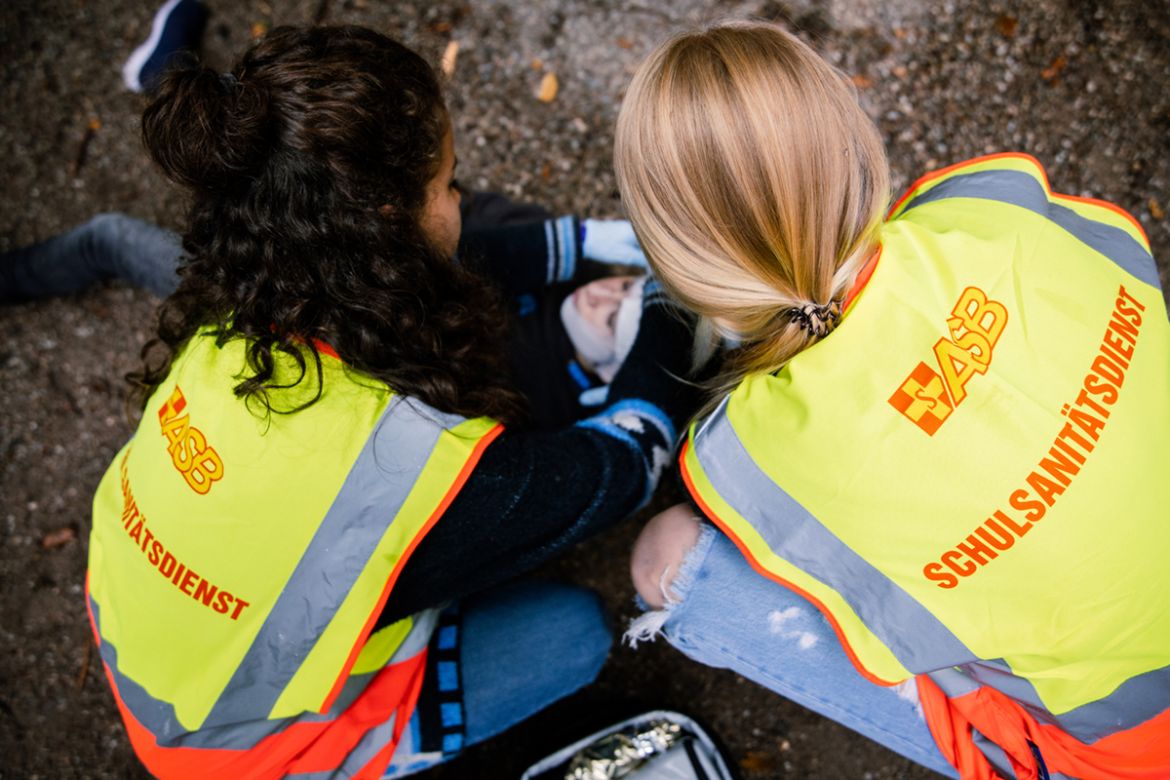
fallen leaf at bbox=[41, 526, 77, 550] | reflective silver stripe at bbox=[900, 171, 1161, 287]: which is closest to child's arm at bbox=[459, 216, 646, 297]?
reflective silver stripe at bbox=[900, 171, 1161, 287]

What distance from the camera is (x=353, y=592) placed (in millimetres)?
1203

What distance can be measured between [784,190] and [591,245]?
0.90 m

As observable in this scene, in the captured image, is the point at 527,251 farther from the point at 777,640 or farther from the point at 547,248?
the point at 777,640

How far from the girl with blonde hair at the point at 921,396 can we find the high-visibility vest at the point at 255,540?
493 millimetres

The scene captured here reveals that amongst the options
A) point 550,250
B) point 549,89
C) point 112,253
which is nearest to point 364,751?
point 550,250

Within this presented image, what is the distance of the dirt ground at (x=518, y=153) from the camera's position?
204cm

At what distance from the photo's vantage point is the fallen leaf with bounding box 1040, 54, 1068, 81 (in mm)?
2100

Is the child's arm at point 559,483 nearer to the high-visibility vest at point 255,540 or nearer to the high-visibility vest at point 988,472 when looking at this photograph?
the high-visibility vest at point 255,540

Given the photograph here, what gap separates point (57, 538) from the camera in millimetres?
2154

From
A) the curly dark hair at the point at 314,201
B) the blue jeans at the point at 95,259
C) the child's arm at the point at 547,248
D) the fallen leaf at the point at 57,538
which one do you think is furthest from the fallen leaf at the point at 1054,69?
the fallen leaf at the point at 57,538

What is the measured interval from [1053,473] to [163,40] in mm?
2507

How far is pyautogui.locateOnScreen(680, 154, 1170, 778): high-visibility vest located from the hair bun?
84cm

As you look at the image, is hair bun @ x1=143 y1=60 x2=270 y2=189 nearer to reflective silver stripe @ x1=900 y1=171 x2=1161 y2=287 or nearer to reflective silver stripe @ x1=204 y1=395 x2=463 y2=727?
reflective silver stripe @ x1=204 y1=395 x2=463 y2=727

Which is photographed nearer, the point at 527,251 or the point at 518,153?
the point at 527,251
